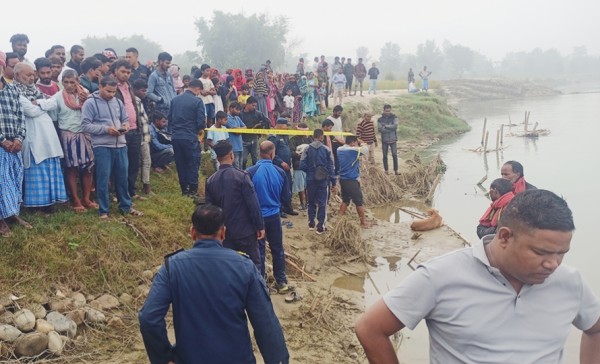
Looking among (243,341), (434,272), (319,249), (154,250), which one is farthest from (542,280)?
(319,249)

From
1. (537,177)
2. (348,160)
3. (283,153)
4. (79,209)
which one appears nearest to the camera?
(79,209)

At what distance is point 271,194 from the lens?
6000 mm

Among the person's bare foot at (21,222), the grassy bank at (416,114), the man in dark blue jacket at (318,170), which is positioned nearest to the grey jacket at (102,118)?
the person's bare foot at (21,222)

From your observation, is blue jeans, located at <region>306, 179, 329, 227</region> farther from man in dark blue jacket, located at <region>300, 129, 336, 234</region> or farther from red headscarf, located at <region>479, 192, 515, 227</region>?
red headscarf, located at <region>479, 192, 515, 227</region>

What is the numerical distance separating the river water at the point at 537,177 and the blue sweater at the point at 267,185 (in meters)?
2.16

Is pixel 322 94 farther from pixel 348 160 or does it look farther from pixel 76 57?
pixel 76 57

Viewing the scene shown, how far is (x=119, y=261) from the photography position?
5664 mm

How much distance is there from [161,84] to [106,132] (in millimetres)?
2889

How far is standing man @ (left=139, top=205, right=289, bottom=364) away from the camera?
2.75 m

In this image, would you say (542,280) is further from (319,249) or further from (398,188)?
(398,188)

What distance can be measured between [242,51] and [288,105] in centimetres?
3429

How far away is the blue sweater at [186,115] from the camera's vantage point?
735 centimetres

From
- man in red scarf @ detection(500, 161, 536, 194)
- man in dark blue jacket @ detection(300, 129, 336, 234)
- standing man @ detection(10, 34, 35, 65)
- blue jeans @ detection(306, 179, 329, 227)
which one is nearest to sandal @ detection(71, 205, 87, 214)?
standing man @ detection(10, 34, 35, 65)

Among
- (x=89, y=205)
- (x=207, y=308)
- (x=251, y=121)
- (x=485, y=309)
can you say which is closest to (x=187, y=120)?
(x=89, y=205)
